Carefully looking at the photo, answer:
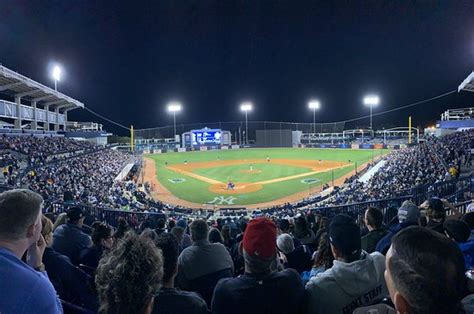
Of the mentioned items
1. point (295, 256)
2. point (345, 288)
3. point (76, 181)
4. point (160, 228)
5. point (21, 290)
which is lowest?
point (160, 228)

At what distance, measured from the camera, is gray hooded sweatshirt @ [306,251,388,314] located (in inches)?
115

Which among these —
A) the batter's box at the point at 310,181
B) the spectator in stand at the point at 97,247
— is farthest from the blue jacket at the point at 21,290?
the batter's box at the point at 310,181

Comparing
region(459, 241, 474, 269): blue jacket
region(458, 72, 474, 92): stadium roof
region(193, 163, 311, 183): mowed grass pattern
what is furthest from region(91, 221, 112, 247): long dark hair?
region(458, 72, 474, 92): stadium roof

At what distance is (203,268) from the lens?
4266 millimetres

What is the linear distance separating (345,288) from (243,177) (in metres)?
40.0

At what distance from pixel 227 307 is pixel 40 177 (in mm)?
24636

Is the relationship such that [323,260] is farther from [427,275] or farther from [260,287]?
[427,275]

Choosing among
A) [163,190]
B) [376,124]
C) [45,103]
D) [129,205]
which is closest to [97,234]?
[129,205]

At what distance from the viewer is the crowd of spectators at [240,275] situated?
1654 millimetres

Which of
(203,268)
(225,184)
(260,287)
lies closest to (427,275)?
(260,287)

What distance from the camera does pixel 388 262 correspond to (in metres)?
1.77

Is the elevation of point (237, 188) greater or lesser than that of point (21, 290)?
lesser

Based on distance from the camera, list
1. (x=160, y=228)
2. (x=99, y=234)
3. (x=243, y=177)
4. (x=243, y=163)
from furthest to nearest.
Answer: (x=243, y=163) < (x=243, y=177) < (x=160, y=228) < (x=99, y=234)

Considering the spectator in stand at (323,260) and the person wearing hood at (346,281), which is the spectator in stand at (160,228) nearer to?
the spectator in stand at (323,260)
